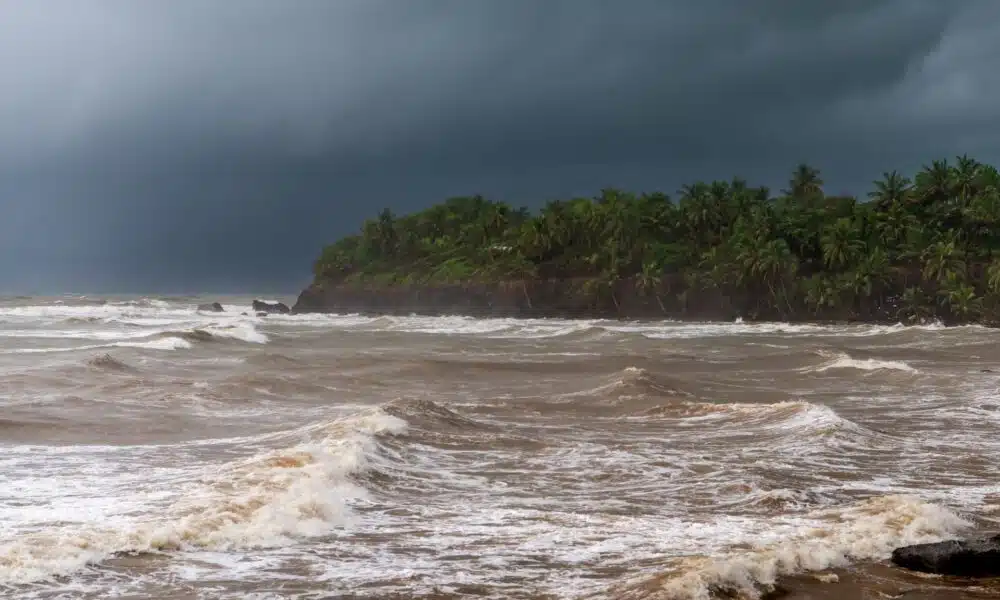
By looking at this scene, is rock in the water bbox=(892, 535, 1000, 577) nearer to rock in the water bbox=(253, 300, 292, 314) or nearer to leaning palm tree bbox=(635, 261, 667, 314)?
leaning palm tree bbox=(635, 261, 667, 314)

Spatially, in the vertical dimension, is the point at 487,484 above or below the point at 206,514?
below

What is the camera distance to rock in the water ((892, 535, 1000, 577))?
741 cm

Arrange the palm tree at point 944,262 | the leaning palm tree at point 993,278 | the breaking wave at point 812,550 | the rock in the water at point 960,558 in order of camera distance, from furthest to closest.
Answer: the palm tree at point 944,262
the leaning palm tree at point 993,278
the rock in the water at point 960,558
the breaking wave at point 812,550

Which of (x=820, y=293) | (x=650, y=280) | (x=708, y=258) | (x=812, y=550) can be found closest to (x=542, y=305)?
(x=650, y=280)

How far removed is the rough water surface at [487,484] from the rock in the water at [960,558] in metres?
0.16

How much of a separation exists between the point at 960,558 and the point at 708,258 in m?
68.5

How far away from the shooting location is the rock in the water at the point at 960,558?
24.3 ft

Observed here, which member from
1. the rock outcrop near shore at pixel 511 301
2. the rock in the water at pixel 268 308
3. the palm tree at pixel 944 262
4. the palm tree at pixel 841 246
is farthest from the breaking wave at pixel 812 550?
the rock in the water at pixel 268 308

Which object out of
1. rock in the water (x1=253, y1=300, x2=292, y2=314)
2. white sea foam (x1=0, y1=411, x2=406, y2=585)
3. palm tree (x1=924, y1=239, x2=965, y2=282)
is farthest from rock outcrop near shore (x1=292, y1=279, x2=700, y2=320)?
white sea foam (x1=0, y1=411, x2=406, y2=585)

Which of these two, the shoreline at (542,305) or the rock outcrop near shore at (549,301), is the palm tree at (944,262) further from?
the rock outcrop near shore at (549,301)

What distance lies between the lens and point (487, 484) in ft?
36.7

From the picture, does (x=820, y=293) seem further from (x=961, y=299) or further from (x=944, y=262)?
(x=961, y=299)

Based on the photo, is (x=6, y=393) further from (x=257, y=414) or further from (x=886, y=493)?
(x=886, y=493)

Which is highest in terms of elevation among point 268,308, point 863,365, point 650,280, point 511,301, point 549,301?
point 650,280
